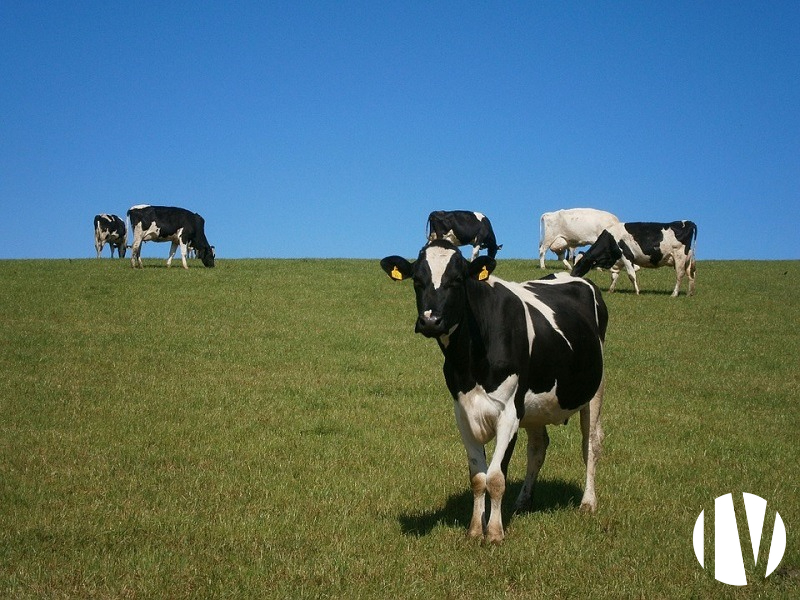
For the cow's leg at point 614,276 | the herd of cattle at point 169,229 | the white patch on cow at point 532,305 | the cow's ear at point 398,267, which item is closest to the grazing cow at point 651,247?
the cow's leg at point 614,276

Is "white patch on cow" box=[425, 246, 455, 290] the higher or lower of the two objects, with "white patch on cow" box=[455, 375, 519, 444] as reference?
higher

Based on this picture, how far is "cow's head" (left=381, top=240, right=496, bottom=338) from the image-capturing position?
7204 mm

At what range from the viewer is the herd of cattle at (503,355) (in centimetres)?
742

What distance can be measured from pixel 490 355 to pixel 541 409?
0.90 metres

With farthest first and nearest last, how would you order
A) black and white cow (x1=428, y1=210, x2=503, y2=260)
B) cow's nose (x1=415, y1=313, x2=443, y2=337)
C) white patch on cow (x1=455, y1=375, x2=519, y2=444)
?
black and white cow (x1=428, y1=210, x2=503, y2=260) < white patch on cow (x1=455, y1=375, x2=519, y2=444) < cow's nose (x1=415, y1=313, x2=443, y2=337)

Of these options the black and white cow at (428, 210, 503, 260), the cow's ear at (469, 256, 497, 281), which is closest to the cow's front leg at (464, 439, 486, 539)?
the cow's ear at (469, 256, 497, 281)

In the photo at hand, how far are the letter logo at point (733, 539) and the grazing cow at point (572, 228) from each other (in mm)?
26383

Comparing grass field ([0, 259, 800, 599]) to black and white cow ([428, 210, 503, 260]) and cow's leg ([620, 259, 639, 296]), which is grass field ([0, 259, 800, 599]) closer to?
cow's leg ([620, 259, 639, 296])

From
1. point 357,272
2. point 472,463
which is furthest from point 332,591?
point 357,272

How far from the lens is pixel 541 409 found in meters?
8.02

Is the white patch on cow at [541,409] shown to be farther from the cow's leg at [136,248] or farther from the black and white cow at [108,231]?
the black and white cow at [108,231]

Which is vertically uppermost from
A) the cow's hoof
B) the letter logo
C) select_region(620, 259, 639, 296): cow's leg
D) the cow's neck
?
the cow's neck

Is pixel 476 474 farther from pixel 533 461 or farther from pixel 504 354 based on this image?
pixel 533 461

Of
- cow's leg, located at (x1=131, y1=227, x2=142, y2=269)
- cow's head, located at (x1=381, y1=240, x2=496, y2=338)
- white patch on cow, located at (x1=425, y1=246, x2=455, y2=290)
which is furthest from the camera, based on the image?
cow's leg, located at (x1=131, y1=227, x2=142, y2=269)
